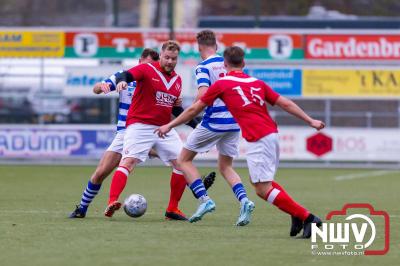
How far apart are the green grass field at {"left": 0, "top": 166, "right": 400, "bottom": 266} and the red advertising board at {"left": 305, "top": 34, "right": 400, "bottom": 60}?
8537mm

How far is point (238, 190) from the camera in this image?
1230 cm

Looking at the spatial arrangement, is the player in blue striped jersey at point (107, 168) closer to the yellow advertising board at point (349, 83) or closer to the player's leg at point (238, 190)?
the player's leg at point (238, 190)

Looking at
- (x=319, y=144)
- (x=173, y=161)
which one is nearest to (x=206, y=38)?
(x=173, y=161)

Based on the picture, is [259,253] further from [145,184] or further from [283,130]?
[283,130]

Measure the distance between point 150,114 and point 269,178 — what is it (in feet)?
8.30

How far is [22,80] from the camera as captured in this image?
29.8 m

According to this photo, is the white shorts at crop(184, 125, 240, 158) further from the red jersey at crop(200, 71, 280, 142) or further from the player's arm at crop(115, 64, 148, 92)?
the red jersey at crop(200, 71, 280, 142)

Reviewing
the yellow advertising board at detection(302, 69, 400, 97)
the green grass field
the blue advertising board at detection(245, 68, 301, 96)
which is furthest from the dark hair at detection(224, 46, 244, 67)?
the yellow advertising board at detection(302, 69, 400, 97)

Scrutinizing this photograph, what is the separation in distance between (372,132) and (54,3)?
60.7 feet

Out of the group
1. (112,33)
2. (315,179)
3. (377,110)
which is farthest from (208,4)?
(315,179)

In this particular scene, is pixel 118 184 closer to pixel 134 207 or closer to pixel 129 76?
pixel 134 207

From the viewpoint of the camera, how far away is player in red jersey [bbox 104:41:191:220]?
41.3ft

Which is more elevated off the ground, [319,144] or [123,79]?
[123,79]

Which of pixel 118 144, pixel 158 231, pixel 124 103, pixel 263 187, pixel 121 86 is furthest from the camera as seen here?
pixel 124 103
